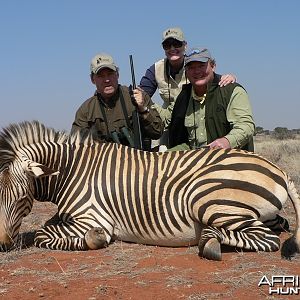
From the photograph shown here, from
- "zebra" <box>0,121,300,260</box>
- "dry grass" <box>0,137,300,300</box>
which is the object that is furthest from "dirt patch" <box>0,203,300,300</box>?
"zebra" <box>0,121,300,260</box>

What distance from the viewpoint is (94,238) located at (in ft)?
14.8

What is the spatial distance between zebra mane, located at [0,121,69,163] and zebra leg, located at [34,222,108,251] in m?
0.72

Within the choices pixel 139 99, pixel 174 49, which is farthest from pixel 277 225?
pixel 174 49

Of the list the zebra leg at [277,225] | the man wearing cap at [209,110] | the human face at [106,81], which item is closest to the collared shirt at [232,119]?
the man wearing cap at [209,110]

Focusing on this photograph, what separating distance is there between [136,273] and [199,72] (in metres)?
2.43

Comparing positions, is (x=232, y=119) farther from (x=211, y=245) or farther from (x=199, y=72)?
(x=211, y=245)

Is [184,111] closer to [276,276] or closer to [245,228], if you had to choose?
[245,228]

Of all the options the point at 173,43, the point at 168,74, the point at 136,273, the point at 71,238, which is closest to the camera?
the point at 136,273

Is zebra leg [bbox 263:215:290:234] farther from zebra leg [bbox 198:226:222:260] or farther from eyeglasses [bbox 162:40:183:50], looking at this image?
eyeglasses [bbox 162:40:183:50]

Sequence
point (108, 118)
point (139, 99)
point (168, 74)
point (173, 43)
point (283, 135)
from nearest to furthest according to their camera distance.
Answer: point (139, 99) → point (108, 118) → point (173, 43) → point (168, 74) → point (283, 135)

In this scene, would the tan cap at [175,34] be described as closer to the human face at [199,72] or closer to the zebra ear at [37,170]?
the human face at [199,72]

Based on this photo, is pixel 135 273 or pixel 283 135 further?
pixel 283 135

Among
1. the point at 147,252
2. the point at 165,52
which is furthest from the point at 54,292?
the point at 165,52

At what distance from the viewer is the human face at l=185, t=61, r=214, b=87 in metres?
5.47
